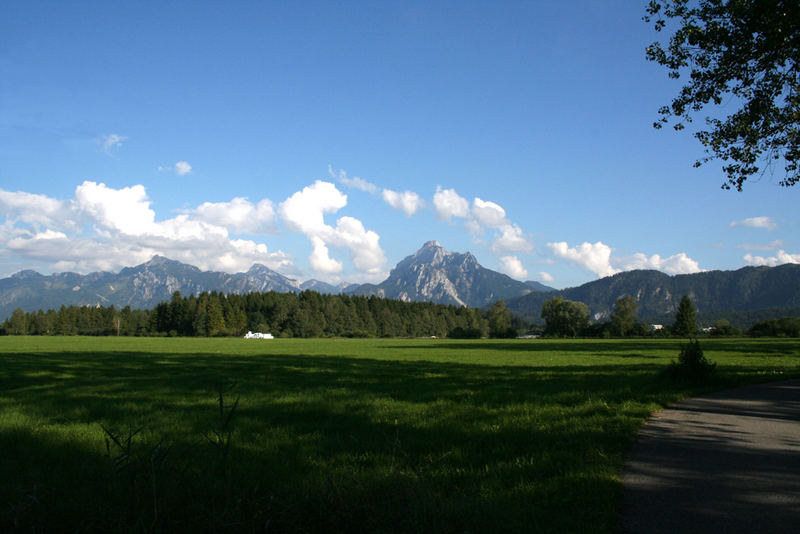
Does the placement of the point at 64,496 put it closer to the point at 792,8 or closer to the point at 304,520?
the point at 304,520

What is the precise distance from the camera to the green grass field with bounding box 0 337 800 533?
430 cm

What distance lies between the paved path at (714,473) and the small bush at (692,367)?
15.6ft

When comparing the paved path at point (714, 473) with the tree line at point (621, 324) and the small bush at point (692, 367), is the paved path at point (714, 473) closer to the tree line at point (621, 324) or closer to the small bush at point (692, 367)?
the small bush at point (692, 367)

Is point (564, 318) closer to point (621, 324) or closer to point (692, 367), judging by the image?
point (621, 324)

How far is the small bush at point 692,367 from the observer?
15.0 metres

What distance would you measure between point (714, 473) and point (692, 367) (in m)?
10.5

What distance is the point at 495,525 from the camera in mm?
4555

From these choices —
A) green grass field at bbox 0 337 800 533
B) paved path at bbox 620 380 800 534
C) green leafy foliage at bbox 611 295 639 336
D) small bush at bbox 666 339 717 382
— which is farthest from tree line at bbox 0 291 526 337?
paved path at bbox 620 380 800 534

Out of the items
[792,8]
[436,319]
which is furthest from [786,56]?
[436,319]

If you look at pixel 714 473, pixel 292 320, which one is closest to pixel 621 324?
pixel 292 320

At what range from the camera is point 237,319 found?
14875 cm

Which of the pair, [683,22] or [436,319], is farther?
[436,319]

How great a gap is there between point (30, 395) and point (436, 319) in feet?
596

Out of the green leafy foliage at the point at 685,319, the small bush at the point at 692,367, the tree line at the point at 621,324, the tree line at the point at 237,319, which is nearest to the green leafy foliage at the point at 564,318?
the tree line at the point at 621,324
